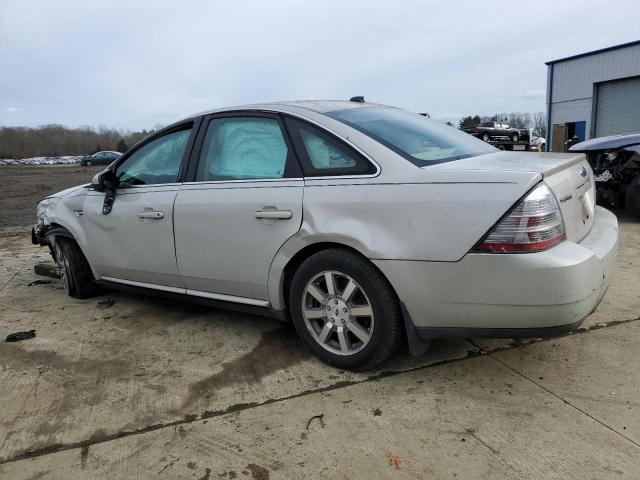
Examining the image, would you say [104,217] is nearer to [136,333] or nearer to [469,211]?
[136,333]

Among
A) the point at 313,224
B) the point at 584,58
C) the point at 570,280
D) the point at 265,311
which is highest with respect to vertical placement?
the point at 584,58

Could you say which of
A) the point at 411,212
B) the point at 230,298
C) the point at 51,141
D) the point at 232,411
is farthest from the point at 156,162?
the point at 51,141

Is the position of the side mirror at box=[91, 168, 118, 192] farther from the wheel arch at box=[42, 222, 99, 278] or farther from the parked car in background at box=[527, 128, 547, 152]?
the parked car in background at box=[527, 128, 547, 152]

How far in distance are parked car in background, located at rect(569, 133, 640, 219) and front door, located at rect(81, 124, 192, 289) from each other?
6.71 metres

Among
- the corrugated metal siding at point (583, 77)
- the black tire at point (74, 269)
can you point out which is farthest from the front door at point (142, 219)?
the corrugated metal siding at point (583, 77)

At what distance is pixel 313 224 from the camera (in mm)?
2971

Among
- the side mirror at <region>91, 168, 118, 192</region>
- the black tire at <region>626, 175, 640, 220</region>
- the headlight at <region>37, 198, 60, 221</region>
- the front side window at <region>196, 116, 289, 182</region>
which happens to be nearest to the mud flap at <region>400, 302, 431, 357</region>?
the front side window at <region>196, 116, 289, 182</region>

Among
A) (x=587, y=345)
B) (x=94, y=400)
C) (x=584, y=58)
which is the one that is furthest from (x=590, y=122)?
(x=94, y=400)

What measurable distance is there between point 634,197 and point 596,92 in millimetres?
23460

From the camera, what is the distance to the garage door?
2525 cm

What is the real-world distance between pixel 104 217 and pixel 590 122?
29.2 meters

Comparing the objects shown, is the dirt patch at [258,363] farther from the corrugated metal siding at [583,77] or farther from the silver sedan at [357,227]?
the corrugated metal siding at [583,77]

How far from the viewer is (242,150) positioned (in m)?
3.51

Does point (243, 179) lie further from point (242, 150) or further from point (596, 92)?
point (596, 92)
